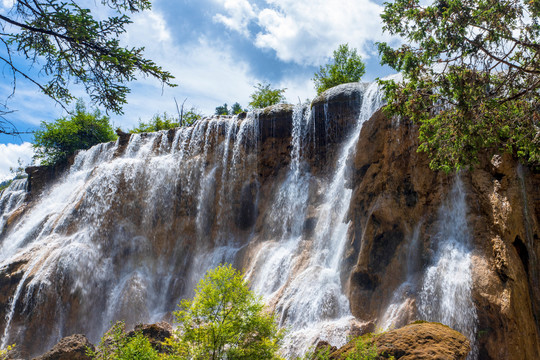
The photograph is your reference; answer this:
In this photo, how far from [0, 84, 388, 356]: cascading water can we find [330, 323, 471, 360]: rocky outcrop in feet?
23.2

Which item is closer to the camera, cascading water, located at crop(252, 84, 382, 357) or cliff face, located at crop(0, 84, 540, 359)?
cliff face, located at crop(0, 84, 540, 359)

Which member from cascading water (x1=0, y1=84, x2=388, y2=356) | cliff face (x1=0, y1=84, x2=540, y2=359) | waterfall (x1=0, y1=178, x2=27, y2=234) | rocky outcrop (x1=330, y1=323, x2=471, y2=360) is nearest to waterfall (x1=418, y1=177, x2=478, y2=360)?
cliff face (x1=0, y1=84, x2=540, y2=359)

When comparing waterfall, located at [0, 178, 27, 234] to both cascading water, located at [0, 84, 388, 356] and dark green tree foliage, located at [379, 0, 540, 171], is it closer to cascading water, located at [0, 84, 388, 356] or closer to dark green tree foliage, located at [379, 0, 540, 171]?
cascading water, located at [0, 84, 388, 356]

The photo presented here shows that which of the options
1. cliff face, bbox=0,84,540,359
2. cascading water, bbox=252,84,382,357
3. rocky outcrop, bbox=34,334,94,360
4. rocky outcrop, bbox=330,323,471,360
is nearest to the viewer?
rocky outcrop, bbox=330,323,471,360

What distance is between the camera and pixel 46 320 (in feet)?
58.3

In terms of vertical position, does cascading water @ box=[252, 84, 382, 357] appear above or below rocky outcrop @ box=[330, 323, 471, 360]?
above

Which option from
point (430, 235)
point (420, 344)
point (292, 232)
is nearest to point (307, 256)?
point (292, 232)

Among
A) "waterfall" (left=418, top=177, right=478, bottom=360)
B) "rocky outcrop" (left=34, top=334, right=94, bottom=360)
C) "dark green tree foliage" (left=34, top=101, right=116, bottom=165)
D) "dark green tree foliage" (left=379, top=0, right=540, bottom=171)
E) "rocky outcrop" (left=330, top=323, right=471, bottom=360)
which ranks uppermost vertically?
"dark green tree foliage" (left=34, top=101, right=116, bottom=165)

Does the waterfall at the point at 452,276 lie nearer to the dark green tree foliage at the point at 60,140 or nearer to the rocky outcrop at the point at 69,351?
the rocky outcrop at the point at 69,351

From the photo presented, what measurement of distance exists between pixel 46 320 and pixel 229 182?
10250 millimetres

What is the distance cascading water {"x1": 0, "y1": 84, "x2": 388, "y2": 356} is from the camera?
17141 mm

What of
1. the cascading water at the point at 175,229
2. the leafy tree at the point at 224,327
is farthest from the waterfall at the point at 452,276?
the leafy tree at the point at 224,327

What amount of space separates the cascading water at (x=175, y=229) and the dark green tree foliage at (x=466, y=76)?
6.31 meters

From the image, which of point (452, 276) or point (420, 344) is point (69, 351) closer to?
point (420, 344)
